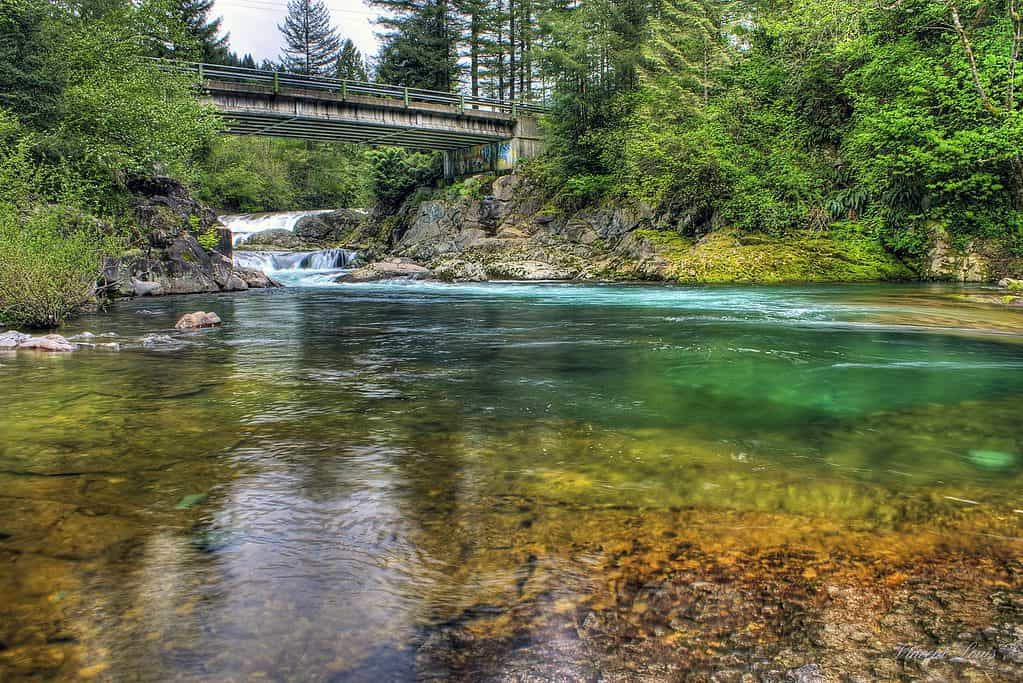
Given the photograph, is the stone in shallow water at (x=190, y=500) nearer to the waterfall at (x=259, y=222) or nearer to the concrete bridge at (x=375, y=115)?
the concrete bridge at (x=375, y=115)

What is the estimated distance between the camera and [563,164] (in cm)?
3030

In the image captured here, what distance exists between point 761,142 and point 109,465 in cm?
2441

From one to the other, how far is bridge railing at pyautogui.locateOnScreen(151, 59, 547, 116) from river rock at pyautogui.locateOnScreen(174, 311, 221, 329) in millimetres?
17234

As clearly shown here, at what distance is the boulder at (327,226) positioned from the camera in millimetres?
39594

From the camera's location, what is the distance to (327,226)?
4091cm

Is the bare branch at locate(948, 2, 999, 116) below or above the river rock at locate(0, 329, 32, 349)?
above

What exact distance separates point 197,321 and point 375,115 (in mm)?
22961

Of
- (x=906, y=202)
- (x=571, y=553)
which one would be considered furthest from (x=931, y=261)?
(x=571, y=553)

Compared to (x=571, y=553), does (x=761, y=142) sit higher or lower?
Answer: higher

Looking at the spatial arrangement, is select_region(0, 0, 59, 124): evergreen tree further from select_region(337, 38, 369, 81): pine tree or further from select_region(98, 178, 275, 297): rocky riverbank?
select_region(337, 38, 369, 81): pine tree

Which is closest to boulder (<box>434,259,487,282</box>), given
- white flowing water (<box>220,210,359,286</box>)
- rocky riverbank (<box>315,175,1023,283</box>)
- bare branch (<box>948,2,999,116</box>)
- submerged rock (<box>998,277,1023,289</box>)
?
rocky riverbank (<box>315,175,1023,283</box>)

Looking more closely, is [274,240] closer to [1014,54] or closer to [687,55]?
[687,55]

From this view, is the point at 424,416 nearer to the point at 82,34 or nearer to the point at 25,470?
the point at 25,470

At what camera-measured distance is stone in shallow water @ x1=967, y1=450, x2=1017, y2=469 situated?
3.82 metres
